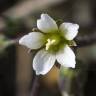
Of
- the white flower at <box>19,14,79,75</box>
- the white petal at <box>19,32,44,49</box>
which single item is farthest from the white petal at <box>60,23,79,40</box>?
the white petal at <box>19,32,44,49</box>

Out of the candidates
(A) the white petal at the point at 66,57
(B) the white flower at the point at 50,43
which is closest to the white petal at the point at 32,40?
(B) the white flower at the point at 50,43

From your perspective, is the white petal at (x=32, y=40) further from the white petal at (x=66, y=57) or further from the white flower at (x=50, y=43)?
the white petal at (x=66, y=57)

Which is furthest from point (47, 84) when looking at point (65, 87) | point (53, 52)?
point (53, 52)

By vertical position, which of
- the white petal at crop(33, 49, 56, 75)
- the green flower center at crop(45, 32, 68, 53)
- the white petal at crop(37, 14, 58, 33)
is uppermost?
the white petal at crop(37, 14, 58, 33)

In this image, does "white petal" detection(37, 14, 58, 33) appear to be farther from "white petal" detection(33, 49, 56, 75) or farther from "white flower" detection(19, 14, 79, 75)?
"white petal" detection(33, 49, 56, 75)

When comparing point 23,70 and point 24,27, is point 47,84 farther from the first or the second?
point 24,27

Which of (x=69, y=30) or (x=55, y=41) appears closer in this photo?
(x=69, y=30)
